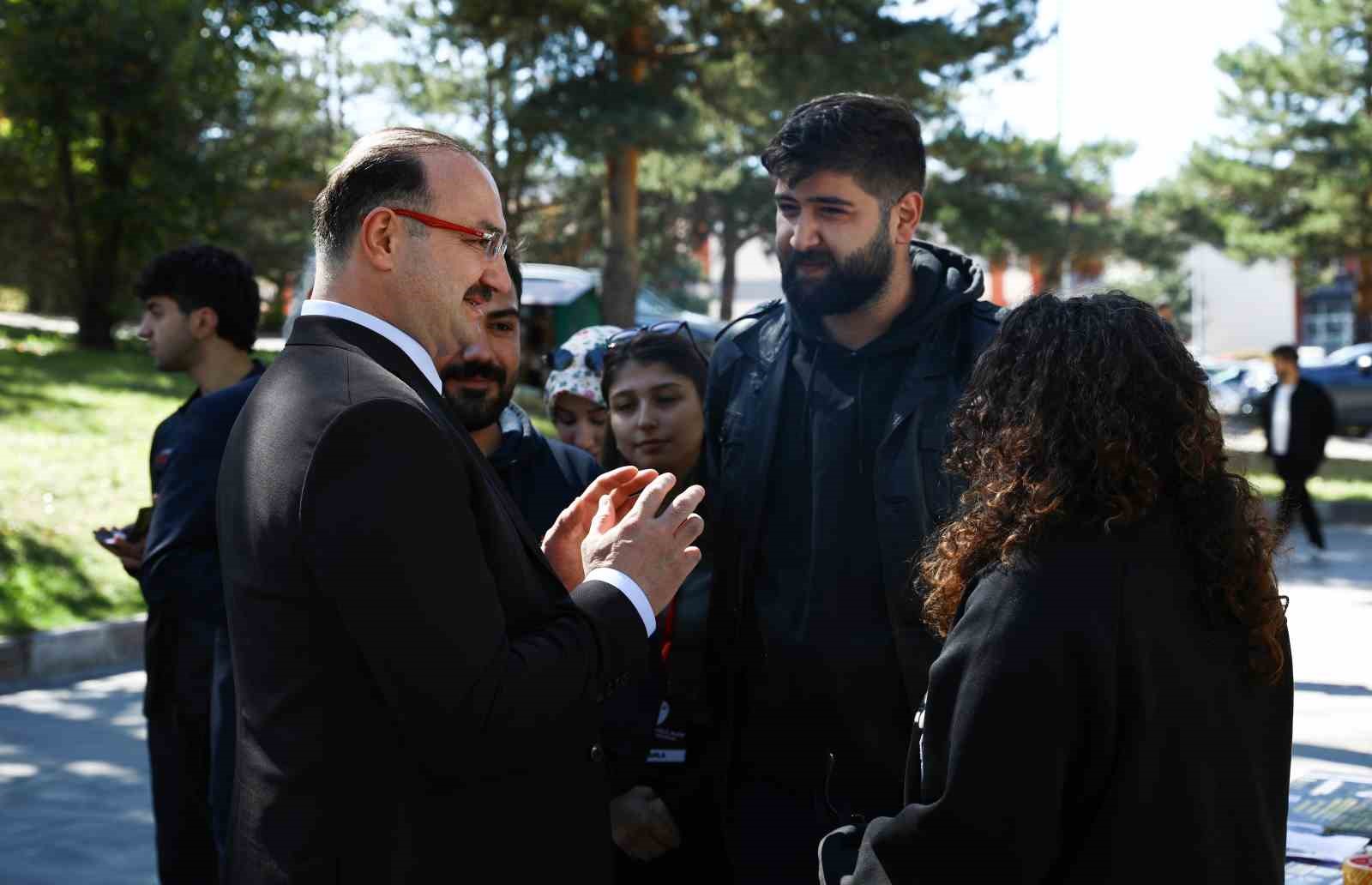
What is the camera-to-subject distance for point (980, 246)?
26250 mm

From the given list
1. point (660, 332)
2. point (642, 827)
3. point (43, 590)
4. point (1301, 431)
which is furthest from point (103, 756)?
point (1301, 431)

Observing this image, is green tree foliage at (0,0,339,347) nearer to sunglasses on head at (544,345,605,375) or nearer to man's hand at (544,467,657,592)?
sunglasses on head at (544,345,605,375)

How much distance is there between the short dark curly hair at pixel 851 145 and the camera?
3.28m

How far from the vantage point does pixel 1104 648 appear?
192 centimetres

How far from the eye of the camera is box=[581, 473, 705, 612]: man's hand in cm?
232

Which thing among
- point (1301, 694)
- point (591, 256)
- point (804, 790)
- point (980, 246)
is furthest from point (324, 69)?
point (804, 790)

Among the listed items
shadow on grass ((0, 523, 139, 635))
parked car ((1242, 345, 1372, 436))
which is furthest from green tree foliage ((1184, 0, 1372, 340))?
shadow on grass ((0, 523, 139, 635))

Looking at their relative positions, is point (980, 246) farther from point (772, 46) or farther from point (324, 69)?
point (324, 69)

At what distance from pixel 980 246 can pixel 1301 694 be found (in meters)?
19.1

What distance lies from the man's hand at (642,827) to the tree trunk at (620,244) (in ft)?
59.1

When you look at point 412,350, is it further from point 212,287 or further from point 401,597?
point 212,287

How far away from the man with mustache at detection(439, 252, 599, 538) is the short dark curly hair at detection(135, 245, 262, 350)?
4.38ft

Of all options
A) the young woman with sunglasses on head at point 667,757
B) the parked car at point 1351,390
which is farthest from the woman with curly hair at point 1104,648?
the parked car at point 1351,390

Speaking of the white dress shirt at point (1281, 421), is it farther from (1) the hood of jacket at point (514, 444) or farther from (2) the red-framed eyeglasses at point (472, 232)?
(2) the red-framed eyeglasses at point (472, 232)
